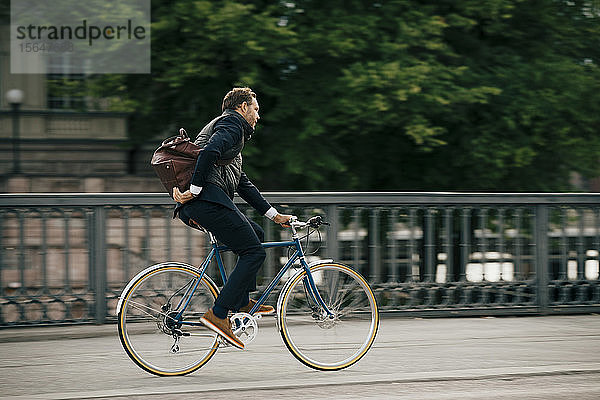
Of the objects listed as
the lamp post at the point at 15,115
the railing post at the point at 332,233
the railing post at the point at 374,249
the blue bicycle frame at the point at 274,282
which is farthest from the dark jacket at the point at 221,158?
the lamp post at the point at 15,115

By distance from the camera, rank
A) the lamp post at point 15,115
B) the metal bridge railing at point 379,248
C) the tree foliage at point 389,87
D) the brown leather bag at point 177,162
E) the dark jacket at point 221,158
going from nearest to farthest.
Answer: the dark jacket at point 221,158 < the brown leather bag at point 177,162 < the metal bridge railing at point 379,248 < the tree foliage at point 389,87 < the lamp post at point 15,115

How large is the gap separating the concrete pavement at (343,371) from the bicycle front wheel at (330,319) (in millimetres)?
129

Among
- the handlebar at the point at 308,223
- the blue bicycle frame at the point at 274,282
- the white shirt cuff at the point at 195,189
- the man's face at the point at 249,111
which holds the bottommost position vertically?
the blue bicycle frame at the point at 274,282

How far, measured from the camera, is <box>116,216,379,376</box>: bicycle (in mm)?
6332

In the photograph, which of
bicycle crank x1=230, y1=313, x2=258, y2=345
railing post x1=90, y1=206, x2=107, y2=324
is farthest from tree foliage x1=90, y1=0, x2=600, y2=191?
bicycle crank x1=230, y1=313, x2=258, y2=345

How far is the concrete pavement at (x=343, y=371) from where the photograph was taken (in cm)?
598

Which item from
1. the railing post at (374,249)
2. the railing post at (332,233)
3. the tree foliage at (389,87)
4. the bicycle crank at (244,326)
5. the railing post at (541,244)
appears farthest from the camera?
the tree foliage at (389,87)

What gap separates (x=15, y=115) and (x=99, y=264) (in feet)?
70.6

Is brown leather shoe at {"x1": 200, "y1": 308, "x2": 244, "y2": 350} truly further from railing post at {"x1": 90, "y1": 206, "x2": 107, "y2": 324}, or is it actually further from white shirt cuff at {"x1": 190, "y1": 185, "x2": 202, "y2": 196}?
railing post at {"x1": 90, "y1": 206, "x2": 107, "y2": 324}

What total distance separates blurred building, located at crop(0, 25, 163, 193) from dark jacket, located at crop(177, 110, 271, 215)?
1423 cm

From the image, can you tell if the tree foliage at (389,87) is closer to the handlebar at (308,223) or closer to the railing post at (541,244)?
the railing post at (541,244)

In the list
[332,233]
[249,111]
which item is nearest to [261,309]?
[249,111]

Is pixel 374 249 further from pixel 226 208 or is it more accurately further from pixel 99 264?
pixel 226 208

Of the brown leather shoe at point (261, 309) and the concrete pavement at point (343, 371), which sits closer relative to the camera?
the concrete pavement at point (343, 371)
